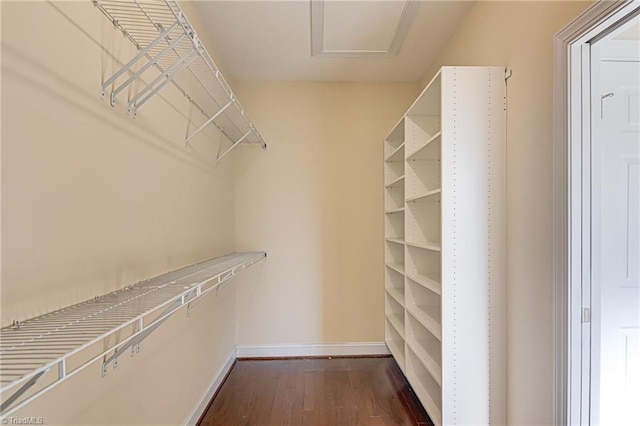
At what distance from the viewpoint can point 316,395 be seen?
95.4 inches

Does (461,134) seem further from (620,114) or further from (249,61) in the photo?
(249,61)

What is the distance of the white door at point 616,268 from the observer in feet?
4.48

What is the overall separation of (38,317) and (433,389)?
2.13 metres

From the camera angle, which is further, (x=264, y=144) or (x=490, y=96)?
(x=264, y=144)

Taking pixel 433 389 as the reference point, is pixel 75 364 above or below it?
above

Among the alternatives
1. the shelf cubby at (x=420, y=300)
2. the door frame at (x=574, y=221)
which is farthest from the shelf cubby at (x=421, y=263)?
the door frame at (x=574, y=221)

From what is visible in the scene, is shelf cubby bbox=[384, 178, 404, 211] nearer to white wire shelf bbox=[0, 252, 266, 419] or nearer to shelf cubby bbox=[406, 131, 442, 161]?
shelf cubby bbox=[406, 131, 442, 161]

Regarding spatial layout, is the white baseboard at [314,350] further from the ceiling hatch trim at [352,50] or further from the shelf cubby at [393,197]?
the ceiling hatch trim at [352,50]

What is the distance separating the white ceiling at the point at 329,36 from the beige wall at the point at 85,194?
0.77 metres

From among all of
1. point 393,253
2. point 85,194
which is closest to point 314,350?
point 393,253

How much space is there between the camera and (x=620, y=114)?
4.66ft

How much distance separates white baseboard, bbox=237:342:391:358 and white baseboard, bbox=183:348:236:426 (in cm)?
17

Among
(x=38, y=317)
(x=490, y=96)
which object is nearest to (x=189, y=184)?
(x=38, y=317)

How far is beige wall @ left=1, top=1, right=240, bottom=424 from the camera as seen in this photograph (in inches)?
32.0
